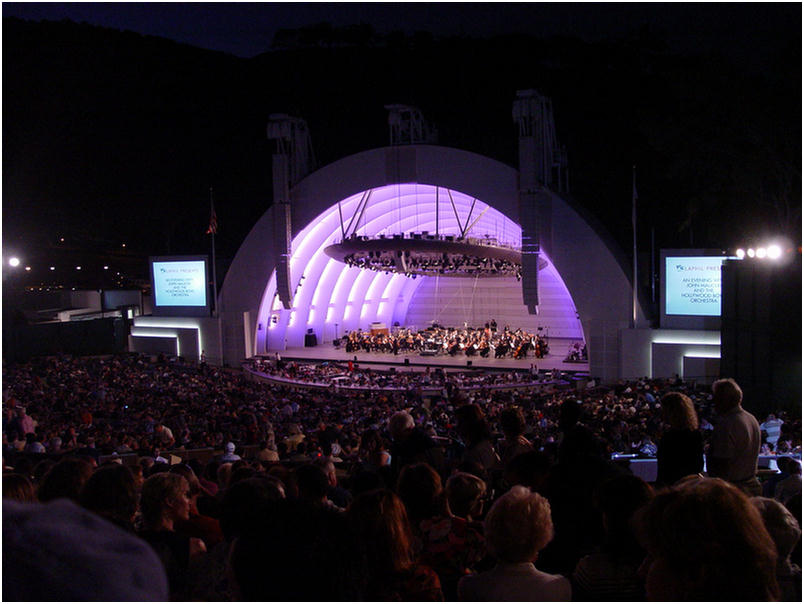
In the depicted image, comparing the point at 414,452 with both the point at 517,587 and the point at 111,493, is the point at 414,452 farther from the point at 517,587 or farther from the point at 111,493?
the point at 517,587

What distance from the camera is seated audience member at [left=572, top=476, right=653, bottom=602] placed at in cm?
258

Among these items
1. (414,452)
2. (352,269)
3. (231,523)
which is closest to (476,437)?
(414,452)

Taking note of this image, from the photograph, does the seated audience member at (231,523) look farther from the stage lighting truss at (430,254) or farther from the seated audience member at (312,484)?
the stage lighting truss at (430,254)

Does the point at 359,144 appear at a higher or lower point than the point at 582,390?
higher

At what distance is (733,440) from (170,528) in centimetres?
333

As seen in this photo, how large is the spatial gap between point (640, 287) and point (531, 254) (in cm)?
426

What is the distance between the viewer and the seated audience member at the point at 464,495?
11.5ft

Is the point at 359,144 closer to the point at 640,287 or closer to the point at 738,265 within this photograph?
the point at 640,287

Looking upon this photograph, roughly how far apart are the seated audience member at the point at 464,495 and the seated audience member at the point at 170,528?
4.13 ft

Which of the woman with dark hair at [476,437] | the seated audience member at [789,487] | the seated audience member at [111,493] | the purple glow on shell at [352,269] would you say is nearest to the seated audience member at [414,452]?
the woman with dark hair at [476,437]

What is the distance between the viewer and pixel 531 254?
2527 centimetres

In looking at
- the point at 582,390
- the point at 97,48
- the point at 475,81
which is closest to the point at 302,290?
the point at 582,390

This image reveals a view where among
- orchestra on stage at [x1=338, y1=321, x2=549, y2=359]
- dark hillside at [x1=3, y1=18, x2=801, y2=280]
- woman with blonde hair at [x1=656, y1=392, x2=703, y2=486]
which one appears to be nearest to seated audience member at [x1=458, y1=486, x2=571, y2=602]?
woman with blonde hair at [x1=656, y1=392, x2=703, y2=486]

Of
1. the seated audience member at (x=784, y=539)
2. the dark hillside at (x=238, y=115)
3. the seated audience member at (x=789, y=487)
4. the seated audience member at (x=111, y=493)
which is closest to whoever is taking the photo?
the seated audience member at (x=784, y=539)
